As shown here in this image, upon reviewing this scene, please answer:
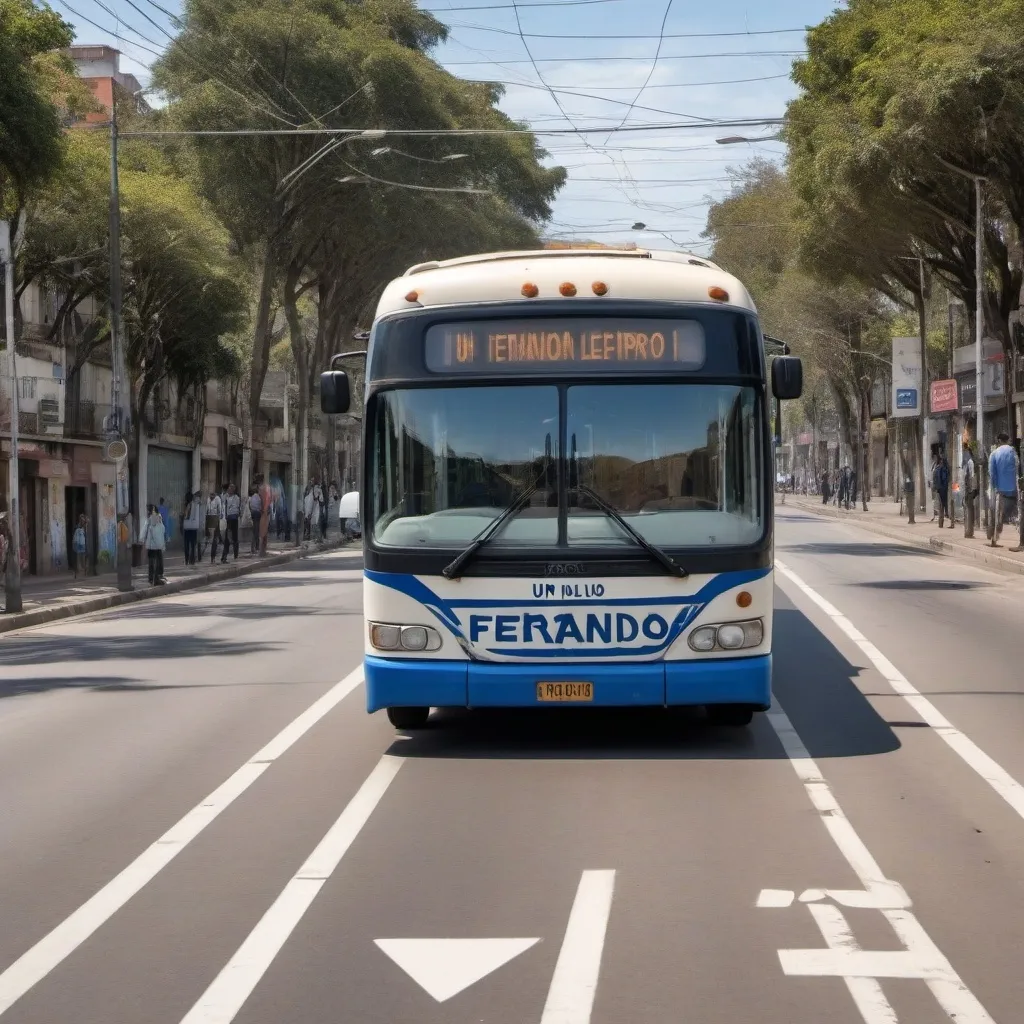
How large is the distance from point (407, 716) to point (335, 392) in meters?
2.10

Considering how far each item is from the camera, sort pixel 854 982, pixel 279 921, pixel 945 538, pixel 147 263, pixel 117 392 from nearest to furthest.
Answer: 1. pixel 854 982
2. pixel 279 921
3. pixel 117 392
4. pixel 945 538
5. pixel 147 263

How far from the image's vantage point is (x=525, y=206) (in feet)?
182

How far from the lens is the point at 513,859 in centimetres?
740

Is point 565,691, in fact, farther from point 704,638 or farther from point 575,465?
point 575,465

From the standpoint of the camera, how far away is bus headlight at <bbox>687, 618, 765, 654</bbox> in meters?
10.1

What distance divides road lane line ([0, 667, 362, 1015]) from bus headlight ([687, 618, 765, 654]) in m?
2.58

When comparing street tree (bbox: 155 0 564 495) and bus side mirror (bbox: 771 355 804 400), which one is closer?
bus side mirror (bbox: 771 355 804 400)

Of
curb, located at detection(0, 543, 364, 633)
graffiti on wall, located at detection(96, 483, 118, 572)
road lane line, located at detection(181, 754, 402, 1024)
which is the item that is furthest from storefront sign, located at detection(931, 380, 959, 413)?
road lane line, located at detection(181, 754, 402, 1024)

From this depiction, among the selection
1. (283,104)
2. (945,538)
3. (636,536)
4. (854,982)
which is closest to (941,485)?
(945,538)

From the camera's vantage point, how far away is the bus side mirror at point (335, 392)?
11.0 metres

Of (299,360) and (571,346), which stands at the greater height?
(299,360)

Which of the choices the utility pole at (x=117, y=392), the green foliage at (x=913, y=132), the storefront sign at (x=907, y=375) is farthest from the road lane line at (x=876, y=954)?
the storefront sign at (x=907, y=375)

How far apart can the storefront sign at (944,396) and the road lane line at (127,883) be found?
4009 centimetres

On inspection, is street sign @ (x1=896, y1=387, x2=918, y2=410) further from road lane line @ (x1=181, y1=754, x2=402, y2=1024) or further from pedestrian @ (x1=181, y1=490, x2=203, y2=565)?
road lane line @ (x1=181, y1=754, x2=402, y2=1024)
